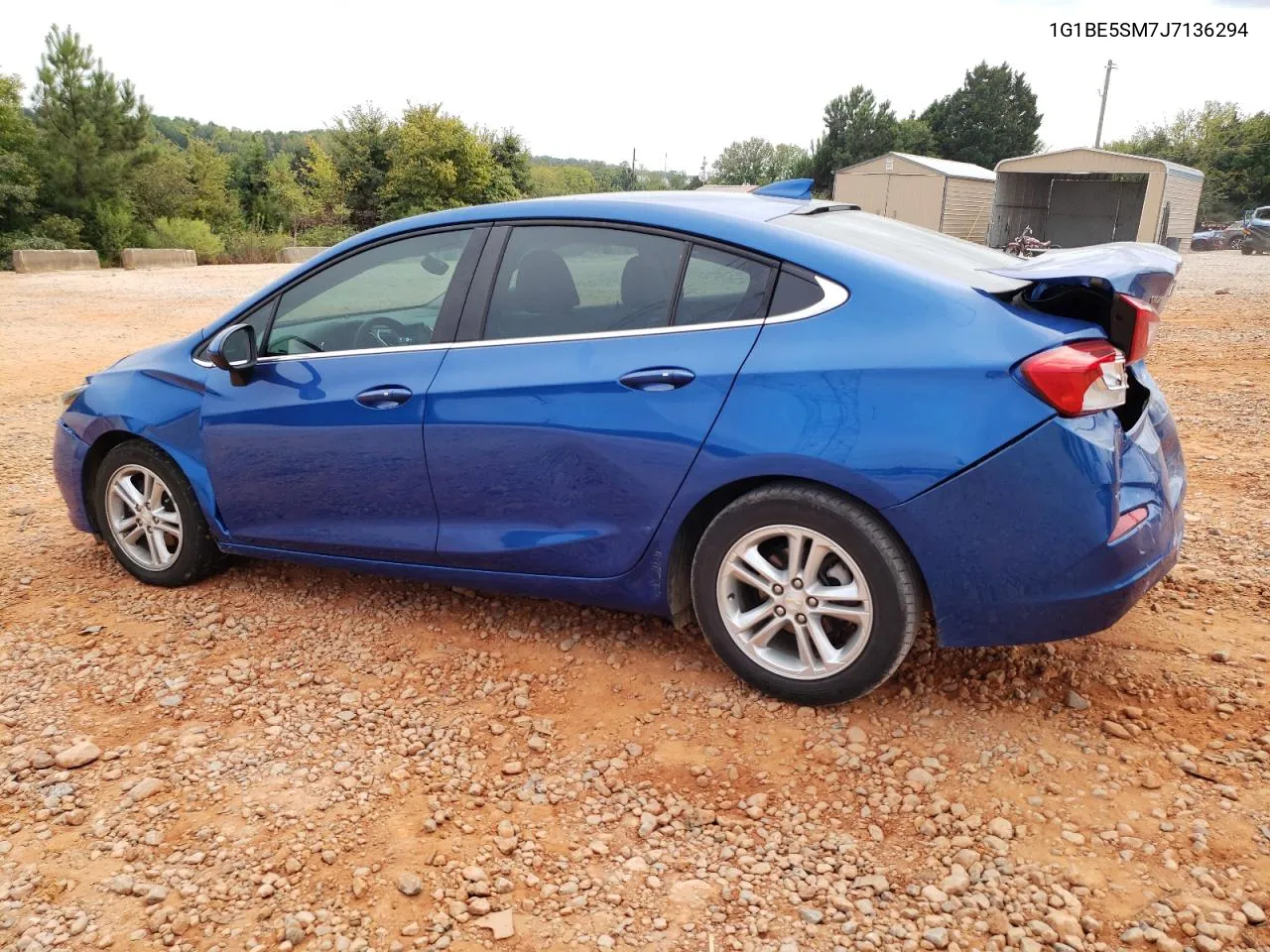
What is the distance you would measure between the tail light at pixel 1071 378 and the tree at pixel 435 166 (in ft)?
126

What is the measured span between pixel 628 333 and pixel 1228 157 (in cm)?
5763

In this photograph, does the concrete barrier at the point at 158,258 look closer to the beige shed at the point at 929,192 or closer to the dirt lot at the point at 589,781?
the beige shed at the point at 929,192

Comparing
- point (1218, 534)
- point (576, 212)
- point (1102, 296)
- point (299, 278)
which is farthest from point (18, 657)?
point (1218, 534)

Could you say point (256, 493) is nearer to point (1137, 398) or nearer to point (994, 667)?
point (994, 667)

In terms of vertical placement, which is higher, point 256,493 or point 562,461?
point 562,461

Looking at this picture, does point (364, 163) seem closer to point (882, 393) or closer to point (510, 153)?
point (510, 153)

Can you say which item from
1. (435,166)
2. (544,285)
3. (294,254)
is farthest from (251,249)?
(544,285)

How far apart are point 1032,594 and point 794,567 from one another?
67 centimetres

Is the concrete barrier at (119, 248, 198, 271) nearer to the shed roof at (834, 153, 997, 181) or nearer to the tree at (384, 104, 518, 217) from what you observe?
the tree at (384, 104, 518, 217)

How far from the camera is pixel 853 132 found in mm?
69312

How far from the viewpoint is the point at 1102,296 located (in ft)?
9.30

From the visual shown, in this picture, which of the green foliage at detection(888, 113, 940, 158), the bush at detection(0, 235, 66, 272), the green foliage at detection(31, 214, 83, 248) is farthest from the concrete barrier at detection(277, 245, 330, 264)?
the green foliage at detection(888, 113, 940, 158)

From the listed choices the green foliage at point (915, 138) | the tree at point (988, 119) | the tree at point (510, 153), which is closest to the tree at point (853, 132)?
the green foliage at point (915, 138)

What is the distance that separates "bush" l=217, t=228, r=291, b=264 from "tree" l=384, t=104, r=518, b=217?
8030 mm
